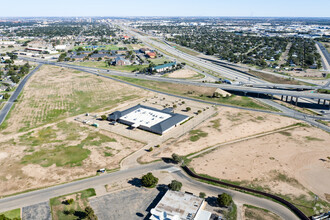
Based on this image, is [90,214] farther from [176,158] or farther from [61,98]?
[61,98]

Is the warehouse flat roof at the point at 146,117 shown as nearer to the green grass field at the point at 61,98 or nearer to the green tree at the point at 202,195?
the green grass field at the point at 61,98

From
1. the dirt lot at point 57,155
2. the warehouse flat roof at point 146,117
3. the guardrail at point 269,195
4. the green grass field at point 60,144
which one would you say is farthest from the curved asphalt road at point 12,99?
the guardrail at point 269,195

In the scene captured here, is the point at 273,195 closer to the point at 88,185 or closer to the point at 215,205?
the point at 215,205

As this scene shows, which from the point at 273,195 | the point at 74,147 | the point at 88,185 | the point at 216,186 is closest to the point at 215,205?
the point at 216,186

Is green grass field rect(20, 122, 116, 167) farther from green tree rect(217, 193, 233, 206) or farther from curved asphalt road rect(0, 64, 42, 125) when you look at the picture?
green tree rect(217, 193, 233, 206)

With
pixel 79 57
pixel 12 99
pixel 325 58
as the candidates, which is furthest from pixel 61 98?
pixel 325 58
